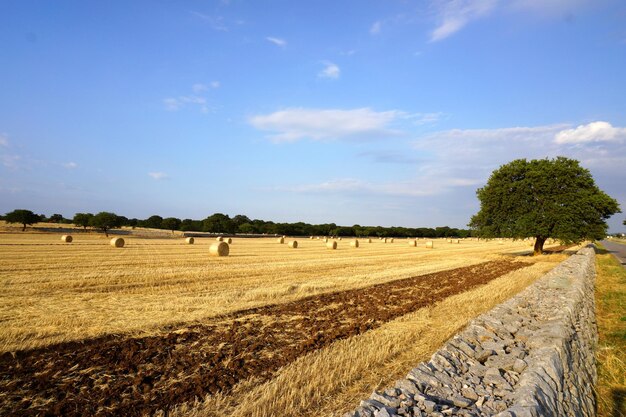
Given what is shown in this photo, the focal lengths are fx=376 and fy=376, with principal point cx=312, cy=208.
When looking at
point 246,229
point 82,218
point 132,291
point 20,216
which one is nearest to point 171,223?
point 246,229

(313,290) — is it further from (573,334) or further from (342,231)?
(342,231)

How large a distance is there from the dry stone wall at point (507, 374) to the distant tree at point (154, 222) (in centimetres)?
12975

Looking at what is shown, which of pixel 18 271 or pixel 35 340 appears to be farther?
pixel 18 271

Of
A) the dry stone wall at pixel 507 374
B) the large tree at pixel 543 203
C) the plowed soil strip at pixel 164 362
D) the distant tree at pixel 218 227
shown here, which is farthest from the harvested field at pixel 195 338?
the distant tree at pixel 218 227

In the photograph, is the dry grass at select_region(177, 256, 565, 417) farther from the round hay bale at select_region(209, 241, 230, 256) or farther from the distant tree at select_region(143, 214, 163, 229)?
the distant tree at select_region(143, 214, 163, 229)

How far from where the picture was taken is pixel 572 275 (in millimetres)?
16750

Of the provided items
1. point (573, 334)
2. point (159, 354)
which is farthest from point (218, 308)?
point (573, 334)

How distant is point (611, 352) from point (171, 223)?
125562 millimetres

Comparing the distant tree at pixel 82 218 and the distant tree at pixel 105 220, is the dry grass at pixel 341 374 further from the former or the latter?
the distant tree at pixel 82 218

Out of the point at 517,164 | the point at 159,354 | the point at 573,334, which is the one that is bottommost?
the point at 159,354

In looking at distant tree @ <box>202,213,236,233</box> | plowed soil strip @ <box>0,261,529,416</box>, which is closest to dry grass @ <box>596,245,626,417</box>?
plowed soil strip @ <box>0,261,529,416</box>

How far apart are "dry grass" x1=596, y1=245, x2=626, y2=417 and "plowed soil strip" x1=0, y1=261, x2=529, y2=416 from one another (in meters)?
5.34

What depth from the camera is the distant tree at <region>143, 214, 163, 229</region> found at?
12680cm

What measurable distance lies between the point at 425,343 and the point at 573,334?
319 centimetres
